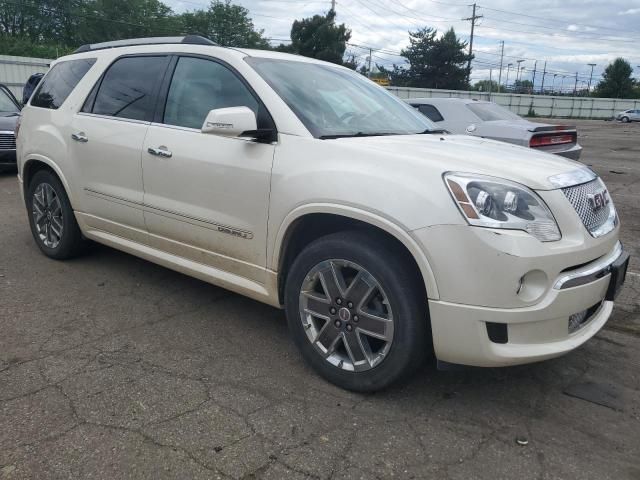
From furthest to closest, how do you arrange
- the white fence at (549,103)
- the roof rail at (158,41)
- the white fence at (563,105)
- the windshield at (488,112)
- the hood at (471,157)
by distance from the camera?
the white fence at (563,105) → the white fence at (549,103) → the windshield at (488,112) → the roof rail at (158,41) → the hood at (471,157)

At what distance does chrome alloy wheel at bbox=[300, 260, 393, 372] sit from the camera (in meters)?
2.79

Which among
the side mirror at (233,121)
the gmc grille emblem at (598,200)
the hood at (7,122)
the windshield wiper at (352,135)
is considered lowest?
the hood at (7,122)

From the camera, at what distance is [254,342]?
3596 millimetres

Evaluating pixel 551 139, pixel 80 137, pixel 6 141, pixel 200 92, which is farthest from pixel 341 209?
pixel 6 141

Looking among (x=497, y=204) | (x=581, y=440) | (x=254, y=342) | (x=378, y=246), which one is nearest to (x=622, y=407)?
(x=581, y=440)

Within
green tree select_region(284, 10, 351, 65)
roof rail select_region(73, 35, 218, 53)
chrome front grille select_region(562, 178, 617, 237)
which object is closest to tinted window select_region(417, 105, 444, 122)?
roof rail select_region(73, 35, 218, 53)

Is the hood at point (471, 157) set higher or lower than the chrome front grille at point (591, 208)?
higher

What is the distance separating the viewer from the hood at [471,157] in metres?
2.64

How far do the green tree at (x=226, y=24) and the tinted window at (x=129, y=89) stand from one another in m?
68.5

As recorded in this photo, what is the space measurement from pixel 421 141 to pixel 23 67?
71.3ft

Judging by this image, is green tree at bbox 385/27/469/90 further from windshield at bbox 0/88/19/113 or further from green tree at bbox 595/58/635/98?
windshield at bbox 0/88/19/113

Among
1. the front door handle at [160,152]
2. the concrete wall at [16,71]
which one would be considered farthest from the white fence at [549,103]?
the front door handle at [160,152]

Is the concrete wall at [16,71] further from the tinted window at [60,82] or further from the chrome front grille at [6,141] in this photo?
the tinted window at [60,82]

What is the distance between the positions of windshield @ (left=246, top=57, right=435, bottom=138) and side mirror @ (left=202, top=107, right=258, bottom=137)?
1.00ft
